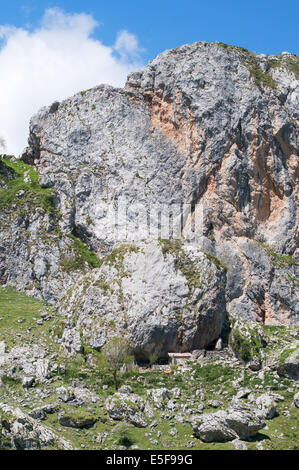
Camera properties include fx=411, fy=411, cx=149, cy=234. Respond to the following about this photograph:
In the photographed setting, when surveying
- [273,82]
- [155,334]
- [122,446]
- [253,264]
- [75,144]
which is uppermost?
[273,82]

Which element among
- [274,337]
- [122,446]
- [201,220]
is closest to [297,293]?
[274,337]

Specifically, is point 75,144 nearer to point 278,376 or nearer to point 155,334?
point 155,334

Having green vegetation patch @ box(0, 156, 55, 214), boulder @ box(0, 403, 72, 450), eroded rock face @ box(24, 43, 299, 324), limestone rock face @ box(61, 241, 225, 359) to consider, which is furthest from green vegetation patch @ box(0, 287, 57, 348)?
boulder @ box(0, 403, 72, 450)

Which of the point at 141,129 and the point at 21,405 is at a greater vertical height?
the point at 141,129

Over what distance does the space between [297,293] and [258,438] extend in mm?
33254

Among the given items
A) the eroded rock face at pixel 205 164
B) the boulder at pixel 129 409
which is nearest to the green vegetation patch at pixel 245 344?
the boulder at pixel 129 409

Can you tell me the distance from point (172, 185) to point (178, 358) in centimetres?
2827

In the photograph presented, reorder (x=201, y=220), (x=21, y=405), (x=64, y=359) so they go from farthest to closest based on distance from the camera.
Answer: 1. (x=201, y=220)
2. (x=64, y=359)
3. (x=21, y=405)

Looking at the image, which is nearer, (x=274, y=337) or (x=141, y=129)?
(x=274, y=337)

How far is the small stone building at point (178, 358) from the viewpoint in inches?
1508

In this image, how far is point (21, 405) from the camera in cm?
2662

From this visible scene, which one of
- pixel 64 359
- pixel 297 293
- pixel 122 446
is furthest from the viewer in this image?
pixel 297 293

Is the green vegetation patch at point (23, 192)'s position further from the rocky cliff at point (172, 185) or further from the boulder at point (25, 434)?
the boulder at point (25, 434)

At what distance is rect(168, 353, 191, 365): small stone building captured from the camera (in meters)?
38.3
